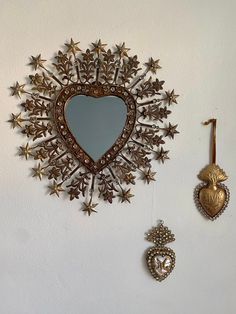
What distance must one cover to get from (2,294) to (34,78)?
0.68 metres

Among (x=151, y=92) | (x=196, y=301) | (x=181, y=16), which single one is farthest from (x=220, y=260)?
(x=181, y=16)

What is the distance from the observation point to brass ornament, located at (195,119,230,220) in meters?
1.45

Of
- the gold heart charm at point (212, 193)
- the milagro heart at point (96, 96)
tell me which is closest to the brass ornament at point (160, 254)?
the gold heart charm at point (212, 193)

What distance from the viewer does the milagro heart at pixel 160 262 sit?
141 centimetres

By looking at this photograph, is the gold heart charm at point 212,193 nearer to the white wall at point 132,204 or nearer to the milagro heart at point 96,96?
the white wall at point 132,204

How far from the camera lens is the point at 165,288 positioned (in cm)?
145

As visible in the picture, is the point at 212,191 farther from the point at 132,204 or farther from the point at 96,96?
the point at 96,96

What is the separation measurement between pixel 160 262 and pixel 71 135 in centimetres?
51

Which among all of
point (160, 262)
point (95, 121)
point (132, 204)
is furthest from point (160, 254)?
point (95, 121)

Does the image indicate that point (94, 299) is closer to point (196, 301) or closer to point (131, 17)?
point (196, 301)

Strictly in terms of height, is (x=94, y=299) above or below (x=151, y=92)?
below

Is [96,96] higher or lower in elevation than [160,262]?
higher

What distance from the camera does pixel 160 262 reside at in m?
1.42

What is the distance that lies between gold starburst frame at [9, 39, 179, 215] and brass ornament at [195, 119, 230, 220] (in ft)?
0.50
